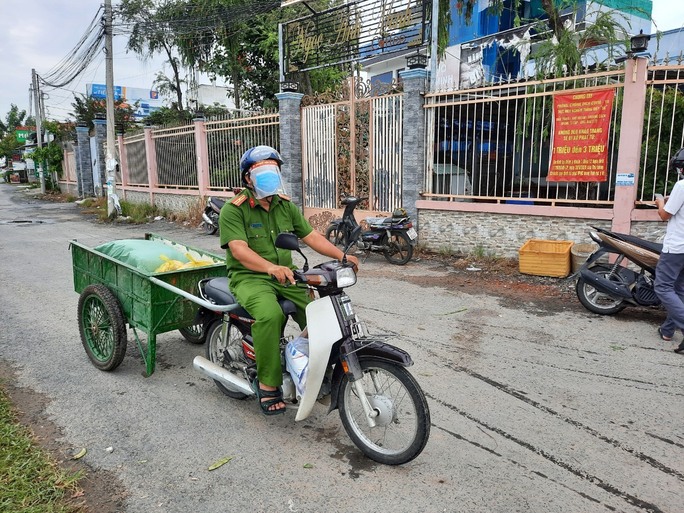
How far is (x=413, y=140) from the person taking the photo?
8.93 m

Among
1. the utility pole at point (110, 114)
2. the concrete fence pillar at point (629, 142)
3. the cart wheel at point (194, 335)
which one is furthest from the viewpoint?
the utility pole at point (110, 114)

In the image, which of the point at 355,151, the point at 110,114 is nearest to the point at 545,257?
the point at 355,151

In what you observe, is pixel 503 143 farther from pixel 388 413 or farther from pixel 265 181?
pixel 388 413

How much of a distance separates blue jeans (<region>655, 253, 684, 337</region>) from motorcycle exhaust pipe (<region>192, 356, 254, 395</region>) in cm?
380

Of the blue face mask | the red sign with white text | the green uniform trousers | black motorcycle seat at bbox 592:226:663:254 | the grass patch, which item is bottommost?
the grass patch

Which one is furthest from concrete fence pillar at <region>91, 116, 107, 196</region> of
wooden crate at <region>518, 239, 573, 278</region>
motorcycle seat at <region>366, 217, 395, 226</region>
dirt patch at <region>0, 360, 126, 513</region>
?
dirt patch at <region>0, 360, 126, 513</region>

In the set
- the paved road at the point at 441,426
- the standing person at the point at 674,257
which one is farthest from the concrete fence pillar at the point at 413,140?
the standing person at the point at 674,257

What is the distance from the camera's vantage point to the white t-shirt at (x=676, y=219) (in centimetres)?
445

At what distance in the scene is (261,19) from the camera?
17.5 m

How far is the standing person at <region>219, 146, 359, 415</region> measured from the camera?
9.98 feet

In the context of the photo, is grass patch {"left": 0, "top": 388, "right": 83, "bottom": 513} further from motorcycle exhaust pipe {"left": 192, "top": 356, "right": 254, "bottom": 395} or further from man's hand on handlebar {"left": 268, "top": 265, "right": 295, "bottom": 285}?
man's hand on handlebar {"left": 268, "top": 265, "right": 295, "bottom": 285}

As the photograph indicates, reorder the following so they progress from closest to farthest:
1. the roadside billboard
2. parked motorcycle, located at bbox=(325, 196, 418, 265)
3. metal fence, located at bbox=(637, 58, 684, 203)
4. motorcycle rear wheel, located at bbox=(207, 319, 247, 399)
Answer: motorcycle rear wheel, located at bbox=(207, 319, 247, 399) → metal fence, located at bbox=(637, 58, 684, 203) → parked motorcycle, located at bbox=(325, 196, 418, 265) → the roadside billboard

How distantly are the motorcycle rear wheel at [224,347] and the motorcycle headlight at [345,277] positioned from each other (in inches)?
40.4

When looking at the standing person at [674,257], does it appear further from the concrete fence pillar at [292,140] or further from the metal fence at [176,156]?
the metal fence at [176,156]
